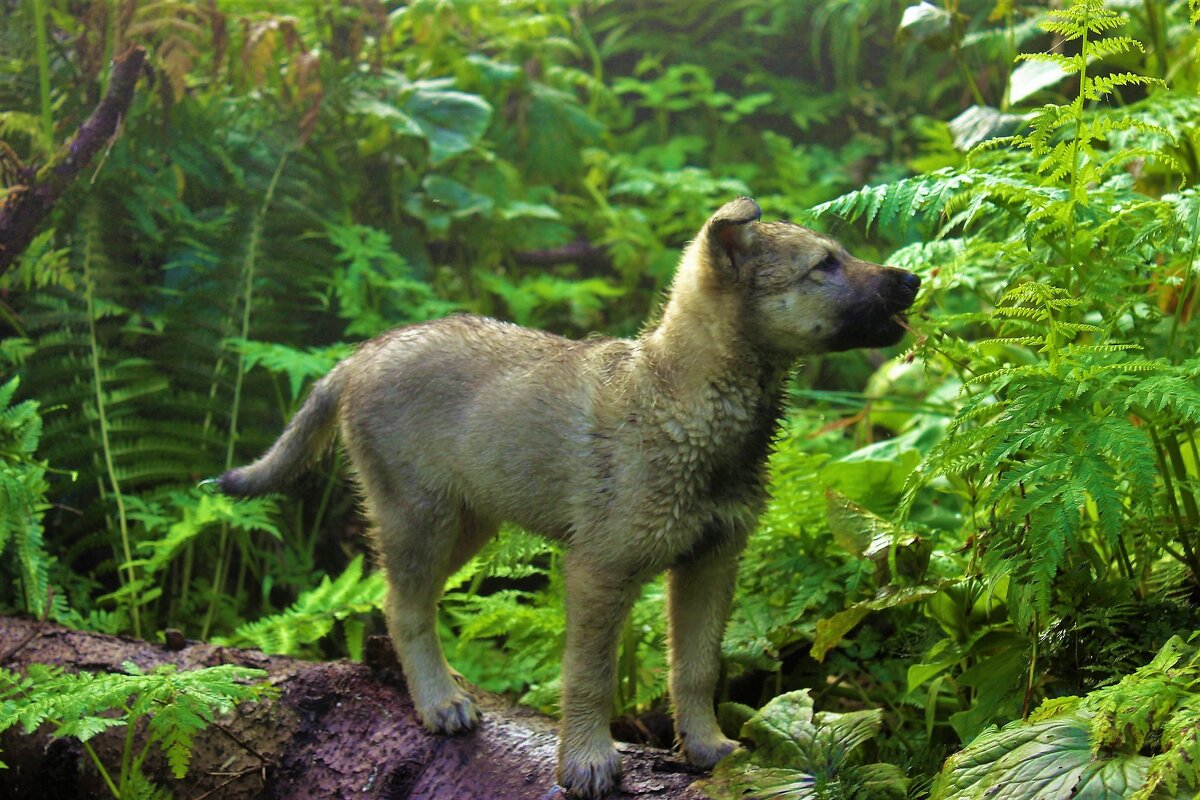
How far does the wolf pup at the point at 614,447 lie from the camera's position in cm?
325

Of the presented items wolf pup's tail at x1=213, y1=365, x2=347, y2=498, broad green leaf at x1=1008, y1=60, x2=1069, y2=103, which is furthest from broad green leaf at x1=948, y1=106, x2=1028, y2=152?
wolf pup's tail at x1=213, y1=365, x2=347, y2=498

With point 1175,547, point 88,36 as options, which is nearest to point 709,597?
point 1175,547

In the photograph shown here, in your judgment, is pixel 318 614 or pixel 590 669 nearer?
pixel 590 669

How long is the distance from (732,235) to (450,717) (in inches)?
67.9

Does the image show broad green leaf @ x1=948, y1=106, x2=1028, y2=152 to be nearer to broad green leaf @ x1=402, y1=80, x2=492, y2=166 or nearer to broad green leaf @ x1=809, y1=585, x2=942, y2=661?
broad green leaf @ x1=809, y1=585, x2=942, y2=661

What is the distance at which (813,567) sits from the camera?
389 cm

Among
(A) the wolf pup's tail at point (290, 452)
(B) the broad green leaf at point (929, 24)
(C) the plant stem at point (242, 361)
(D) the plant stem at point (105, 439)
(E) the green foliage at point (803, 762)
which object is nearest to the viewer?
(E) the green foliage at point (803, 762)

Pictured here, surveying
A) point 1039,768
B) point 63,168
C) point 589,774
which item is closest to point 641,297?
point 63,168

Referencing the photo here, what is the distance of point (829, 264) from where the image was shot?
11.0 feet

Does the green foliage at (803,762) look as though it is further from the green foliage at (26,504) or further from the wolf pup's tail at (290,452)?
the green foliage at (26,504)

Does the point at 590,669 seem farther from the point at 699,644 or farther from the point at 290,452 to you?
the point at 290,452

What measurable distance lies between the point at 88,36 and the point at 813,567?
4.00m

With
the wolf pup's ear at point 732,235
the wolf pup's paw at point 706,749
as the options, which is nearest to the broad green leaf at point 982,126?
the wolf pup's ear at point 732,235

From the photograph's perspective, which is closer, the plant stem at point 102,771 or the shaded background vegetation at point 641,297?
the shaded background vegetation at point 641,297
